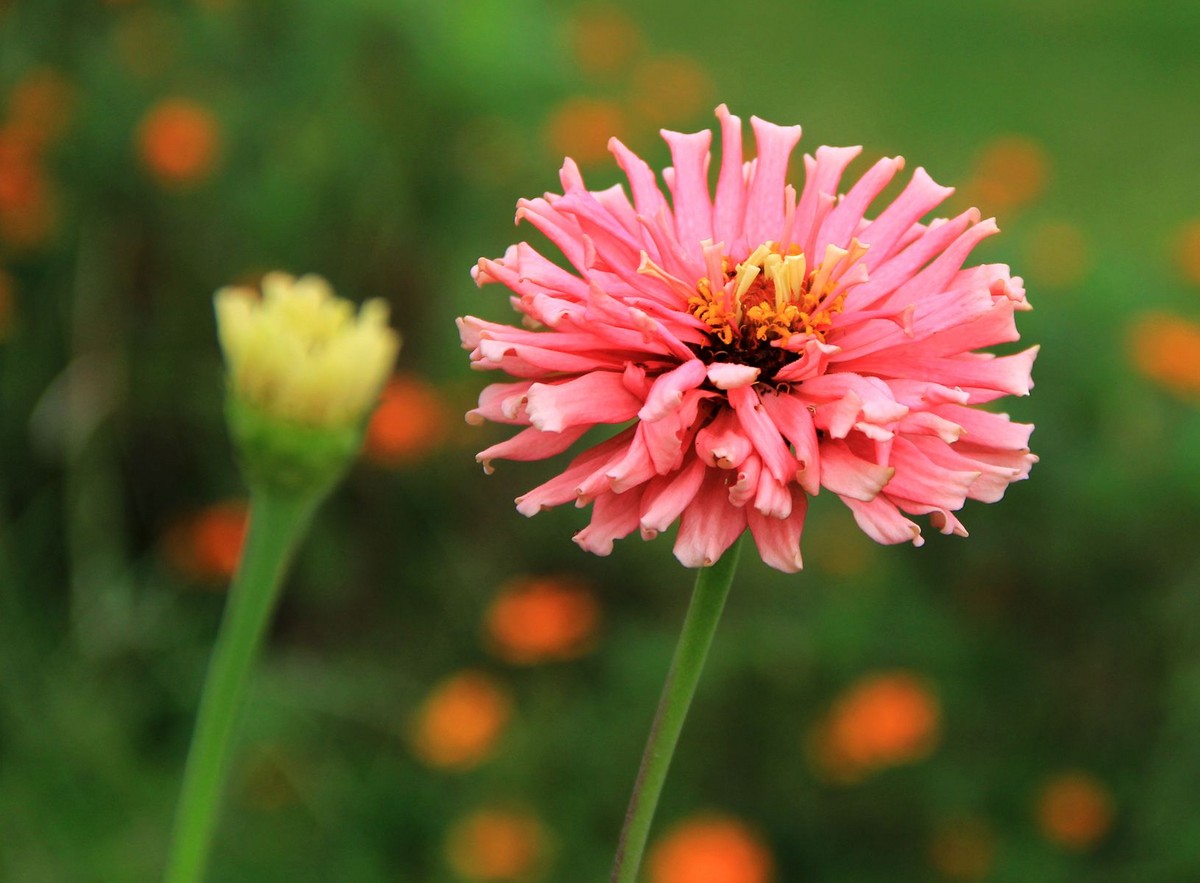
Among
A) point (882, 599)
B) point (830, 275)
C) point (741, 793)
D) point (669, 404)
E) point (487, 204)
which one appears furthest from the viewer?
point (487, 204)

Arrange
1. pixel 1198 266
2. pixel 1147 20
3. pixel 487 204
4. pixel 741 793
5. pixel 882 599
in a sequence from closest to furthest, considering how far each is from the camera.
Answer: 1. pixel 741 793
2. pixel 882 599
3. pixel 1198 266
4. pixel 487 204
5. pixel 1147 20

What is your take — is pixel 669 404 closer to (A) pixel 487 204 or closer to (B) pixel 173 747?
(B) pixel 173 747

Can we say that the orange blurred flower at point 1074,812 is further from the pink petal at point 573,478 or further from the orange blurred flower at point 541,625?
the pink petal at point 573,478

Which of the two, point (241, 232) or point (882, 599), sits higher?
point (241, 232)

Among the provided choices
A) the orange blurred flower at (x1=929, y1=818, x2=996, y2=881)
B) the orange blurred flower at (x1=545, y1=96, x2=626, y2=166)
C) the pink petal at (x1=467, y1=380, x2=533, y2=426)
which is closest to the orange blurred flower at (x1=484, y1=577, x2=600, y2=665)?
the orange blurred flower at (x1=929, y1=818, x2=996, y2=881)

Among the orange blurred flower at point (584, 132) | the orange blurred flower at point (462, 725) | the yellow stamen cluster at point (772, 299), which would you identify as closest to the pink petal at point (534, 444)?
the yellow stamen cluster at point (772, 299)

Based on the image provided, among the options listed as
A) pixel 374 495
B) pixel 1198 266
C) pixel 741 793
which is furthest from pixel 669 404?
pixel 1198 266

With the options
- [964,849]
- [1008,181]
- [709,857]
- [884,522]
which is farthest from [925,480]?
[1008,181]
